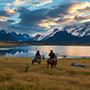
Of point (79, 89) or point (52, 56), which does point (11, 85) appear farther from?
point (52, 56)

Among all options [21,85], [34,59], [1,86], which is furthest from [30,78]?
[34,59]

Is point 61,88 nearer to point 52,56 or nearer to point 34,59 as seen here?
point 52,56

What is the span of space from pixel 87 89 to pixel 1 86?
5.19 metres

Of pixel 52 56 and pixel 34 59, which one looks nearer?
pixel 52 56

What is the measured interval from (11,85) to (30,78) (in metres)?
2.66

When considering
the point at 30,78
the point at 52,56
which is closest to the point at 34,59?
the point at 52,56

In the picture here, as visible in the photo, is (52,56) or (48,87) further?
(52,56)

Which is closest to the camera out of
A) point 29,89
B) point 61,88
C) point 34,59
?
point 29,89

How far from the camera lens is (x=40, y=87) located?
9.05 meters

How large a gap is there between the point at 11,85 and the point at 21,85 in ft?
1.99

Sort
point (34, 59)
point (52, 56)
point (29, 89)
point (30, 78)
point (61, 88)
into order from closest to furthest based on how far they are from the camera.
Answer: point (29, 89), point (61, 88), point (30, 78), point (52, 56), point (34, 59)

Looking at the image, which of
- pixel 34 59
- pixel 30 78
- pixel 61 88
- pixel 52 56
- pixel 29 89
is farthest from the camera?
pixel 34 59

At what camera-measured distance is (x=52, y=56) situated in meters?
20.4

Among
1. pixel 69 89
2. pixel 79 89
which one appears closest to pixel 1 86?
pixel 69 89
